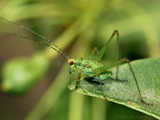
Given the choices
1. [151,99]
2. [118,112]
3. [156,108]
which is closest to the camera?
[156,108]

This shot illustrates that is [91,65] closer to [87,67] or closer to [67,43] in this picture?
[87,67]

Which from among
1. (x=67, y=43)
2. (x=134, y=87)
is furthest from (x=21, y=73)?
(x=134, y=87)

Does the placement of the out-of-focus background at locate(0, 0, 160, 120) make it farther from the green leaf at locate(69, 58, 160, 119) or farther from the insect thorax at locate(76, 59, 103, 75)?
the green leaf at locate(69, 58, 160, 119)

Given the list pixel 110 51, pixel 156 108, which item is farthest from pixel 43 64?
pixel 156 108

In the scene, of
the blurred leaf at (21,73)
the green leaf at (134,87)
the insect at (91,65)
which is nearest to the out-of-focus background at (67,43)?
the blurred leaf at (21,73)

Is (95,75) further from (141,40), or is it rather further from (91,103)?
(141,40)

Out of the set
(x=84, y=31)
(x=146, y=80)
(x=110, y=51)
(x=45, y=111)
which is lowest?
(x=45, y=111)

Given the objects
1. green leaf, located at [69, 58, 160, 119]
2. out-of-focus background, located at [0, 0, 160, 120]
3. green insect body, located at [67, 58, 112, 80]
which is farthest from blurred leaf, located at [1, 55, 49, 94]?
green leaf, located at [69, 58, 160, 119]

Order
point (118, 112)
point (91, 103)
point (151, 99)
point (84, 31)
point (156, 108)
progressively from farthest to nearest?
point (84, 31), point (91, 103), point (118, 112), point (151, 99), point (156, 108)

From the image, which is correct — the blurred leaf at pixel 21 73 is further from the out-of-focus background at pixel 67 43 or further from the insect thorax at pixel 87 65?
the insect thorax at pixel 87 65
